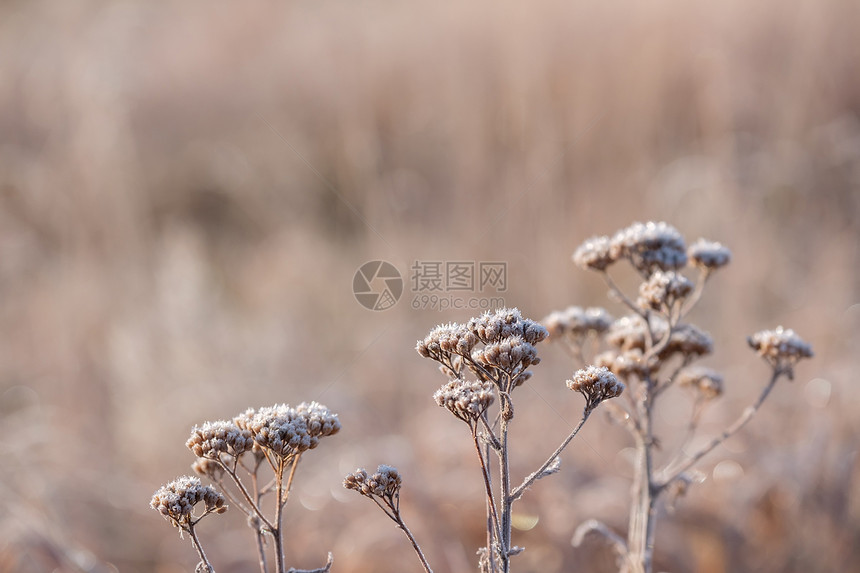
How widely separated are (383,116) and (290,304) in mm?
6115

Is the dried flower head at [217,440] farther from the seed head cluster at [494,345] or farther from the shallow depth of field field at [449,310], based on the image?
the shallow depth of field field at [449,310]

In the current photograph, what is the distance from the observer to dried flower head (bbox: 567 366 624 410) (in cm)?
126

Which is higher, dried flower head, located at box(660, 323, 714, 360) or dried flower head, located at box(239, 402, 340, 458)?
dried flower head, located at box(660, 323, 714, 360)

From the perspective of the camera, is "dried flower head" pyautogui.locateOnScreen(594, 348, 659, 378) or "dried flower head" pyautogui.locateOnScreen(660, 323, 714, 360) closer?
"dried flower head" pyautogui.locateOnScreen(594, 348, 659, 378)

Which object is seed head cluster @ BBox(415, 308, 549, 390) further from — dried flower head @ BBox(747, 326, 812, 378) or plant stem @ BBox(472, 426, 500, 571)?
dried flower head @ BBox(747, 326, 812, 378)

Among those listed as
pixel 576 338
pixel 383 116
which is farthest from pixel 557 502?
pixel 383 116

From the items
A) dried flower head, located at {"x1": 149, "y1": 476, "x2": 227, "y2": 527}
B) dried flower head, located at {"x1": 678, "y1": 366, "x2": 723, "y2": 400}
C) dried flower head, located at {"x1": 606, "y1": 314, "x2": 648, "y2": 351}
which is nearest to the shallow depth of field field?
dried flower head, located at {"x1": 678, "y1": 366, "x2": 723, "y2": 400}

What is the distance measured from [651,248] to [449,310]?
4.11 m

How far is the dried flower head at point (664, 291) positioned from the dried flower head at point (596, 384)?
1.36 ft

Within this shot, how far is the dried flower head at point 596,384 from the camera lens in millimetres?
1256

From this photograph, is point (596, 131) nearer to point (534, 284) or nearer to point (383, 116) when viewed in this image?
point (534, 284)

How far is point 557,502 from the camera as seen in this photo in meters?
2.88

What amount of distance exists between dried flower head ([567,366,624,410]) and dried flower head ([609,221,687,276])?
59 cm

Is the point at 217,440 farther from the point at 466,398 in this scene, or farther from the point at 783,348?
the point at 783,348
